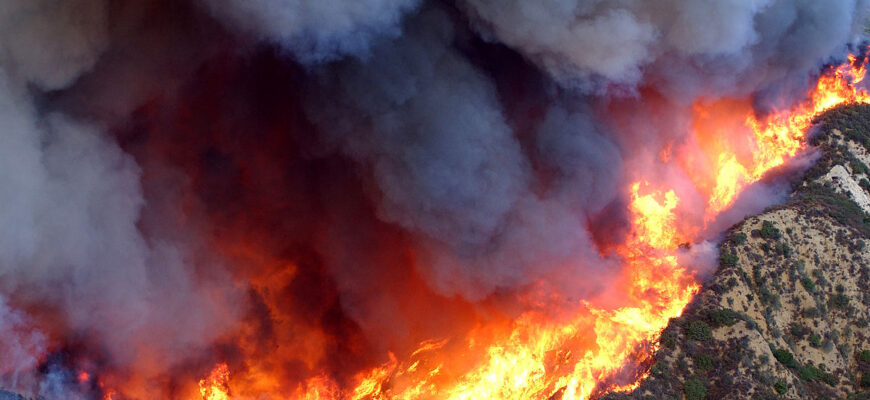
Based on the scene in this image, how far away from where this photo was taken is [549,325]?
107 feet

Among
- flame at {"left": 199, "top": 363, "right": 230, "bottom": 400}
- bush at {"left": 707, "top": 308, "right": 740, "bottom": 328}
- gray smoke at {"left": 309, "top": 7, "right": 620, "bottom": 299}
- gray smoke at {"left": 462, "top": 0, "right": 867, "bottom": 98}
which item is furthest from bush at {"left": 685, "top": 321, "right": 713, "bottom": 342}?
flame at {"left": 199, "top": 363, "right": 230, "bottom": 400}

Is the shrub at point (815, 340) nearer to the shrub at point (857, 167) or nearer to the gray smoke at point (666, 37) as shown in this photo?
the gray smoke at point (666, 37)

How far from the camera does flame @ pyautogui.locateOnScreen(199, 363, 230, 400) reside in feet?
97.8

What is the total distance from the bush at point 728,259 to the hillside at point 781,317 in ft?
0.16

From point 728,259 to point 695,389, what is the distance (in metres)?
7.43

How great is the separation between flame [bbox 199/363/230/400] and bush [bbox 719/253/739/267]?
23.2m

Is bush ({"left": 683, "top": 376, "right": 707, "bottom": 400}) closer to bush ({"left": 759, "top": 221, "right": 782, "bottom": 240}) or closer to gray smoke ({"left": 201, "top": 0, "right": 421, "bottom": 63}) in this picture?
bush ({"left": 759, "top": 221, "right": 782, "bottom": 240})

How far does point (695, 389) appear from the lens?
3106 centimetres

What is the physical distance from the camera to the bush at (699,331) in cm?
3266

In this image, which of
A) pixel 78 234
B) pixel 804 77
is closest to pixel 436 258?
pixel 78 234

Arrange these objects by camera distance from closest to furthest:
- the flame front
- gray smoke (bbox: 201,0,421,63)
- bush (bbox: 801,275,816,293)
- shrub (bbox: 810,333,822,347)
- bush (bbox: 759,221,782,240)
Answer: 1. gray smoke (bbox: 201,0,421,63)
2. the flame front
3. shrub (bbox: 810,333,822,347)
4. bush (bbox: 801,275,816,293)
5. bush (bbox: 759,221,782,240)

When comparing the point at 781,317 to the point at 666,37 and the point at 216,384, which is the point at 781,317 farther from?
the point at 216,384

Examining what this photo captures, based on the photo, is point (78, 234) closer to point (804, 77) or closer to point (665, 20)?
point (665, 20)

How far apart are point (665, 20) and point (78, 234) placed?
90.6ft
